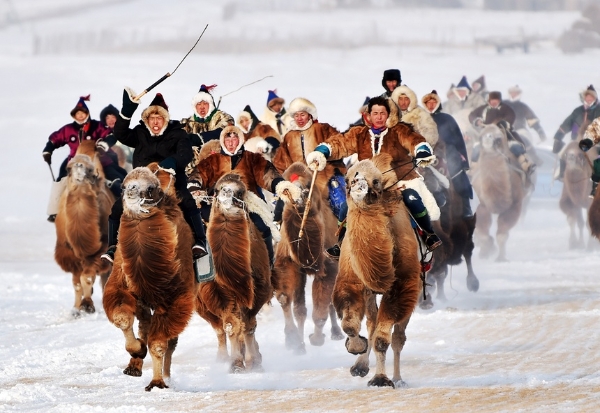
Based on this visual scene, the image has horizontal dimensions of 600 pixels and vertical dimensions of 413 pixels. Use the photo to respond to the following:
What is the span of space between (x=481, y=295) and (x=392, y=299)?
299 inches

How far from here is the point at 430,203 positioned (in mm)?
10406

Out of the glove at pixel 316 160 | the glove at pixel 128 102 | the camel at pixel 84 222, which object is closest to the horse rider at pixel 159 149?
the glove at pixel 128 102

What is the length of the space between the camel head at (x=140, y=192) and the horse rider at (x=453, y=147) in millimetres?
7329

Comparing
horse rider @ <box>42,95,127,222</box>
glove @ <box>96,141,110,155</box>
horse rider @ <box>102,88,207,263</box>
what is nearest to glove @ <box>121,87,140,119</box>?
horse rider @ <box>102,88,207,263</box>

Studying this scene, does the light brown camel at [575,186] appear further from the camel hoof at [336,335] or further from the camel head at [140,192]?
the camel head at [140,192]

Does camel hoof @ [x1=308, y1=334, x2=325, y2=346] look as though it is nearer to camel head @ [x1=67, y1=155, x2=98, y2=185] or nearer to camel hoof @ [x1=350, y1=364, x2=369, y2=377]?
camel hoof @ [x1=350, y1=364, x2=369, y2=377]

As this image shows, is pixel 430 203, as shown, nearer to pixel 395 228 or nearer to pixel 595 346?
pixel 395 228

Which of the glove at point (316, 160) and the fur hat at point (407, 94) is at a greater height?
the fur hat at point (407, 94)

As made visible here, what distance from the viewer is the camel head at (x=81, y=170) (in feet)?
49.5

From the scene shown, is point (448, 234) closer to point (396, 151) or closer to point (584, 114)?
point (396, 151)

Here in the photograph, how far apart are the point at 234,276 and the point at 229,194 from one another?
67 cm

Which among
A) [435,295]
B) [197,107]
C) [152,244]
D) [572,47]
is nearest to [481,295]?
[435,295]

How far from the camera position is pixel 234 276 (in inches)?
429

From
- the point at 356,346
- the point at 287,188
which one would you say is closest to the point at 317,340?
the point at 287,188
